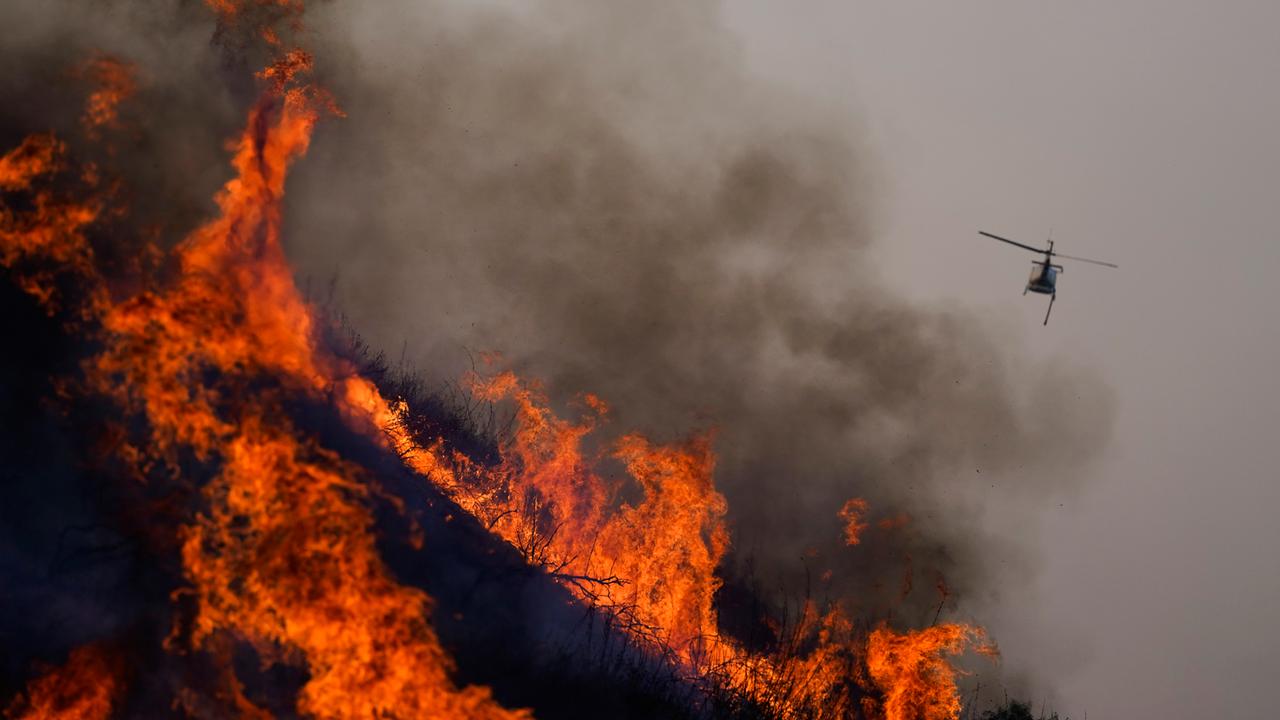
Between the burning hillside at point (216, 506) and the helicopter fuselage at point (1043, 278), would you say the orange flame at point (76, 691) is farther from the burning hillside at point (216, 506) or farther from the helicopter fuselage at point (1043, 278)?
the helicopter fuselage at point (1043, 278)

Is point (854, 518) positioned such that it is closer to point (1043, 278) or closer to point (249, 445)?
point (1043, 278)

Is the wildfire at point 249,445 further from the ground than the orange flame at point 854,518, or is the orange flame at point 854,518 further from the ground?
the orange flame at point 854,518

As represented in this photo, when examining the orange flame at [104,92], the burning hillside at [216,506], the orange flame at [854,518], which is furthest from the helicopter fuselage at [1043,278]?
the orange flame at [104,92]

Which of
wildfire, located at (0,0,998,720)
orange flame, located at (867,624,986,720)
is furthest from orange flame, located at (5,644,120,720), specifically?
orange flame, located at (867,624,986,720)

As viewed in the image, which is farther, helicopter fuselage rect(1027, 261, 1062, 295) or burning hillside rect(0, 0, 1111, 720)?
helicopter fuselage rect(1027, 261, 1062, 295)

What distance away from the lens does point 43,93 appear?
13547 millimetres

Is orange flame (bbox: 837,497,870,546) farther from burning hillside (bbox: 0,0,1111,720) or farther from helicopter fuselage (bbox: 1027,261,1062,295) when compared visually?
burning hillside (bbox: 0,0,1111,720)

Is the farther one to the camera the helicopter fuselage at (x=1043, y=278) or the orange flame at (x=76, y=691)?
the helicopter fuselage at (x=1043, y=278)

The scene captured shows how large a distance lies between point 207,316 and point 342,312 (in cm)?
1619

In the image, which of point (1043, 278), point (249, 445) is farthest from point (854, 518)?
point (249, 445)

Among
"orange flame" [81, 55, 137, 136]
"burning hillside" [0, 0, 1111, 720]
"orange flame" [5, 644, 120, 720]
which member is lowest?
"orange flame" [5, 644, 120, 720]

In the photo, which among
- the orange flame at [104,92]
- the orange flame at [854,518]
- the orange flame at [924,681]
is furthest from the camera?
the orange flame at [854,518]

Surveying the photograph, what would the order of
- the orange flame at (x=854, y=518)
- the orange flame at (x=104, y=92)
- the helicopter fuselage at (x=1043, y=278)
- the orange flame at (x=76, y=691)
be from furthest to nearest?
1. the orange flame at (x=854, y=518)
2. the helicopter fuselage at (x=1043, y=278)
3. the orange flame at (x=104, y=92)
4. the orange flame at (x=76, y=691)

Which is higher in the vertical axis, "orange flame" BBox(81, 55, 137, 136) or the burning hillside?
"orange flame" BBox(81, 55, 137, 136)
